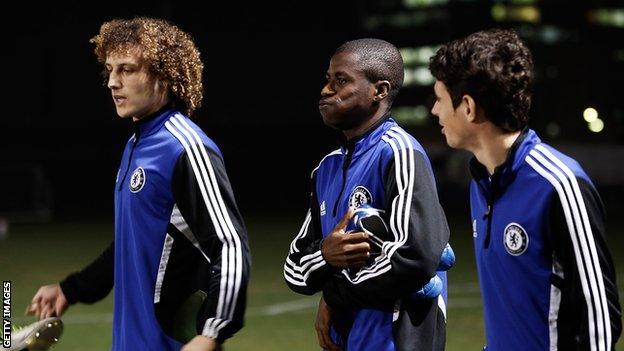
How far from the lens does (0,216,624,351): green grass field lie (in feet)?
34.8

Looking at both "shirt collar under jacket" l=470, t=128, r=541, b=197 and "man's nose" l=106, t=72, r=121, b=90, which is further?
"man's nose" l=106, t=72, r=121, b=90

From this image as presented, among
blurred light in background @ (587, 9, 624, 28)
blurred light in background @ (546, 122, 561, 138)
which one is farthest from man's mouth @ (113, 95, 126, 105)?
blurred light in background @ (587, 9, 624, 28)

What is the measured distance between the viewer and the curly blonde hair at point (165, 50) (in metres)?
4.27

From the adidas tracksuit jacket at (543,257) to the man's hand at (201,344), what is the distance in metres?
0.84

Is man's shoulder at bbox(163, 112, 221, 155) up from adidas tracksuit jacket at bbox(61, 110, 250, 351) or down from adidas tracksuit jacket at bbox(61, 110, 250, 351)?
up

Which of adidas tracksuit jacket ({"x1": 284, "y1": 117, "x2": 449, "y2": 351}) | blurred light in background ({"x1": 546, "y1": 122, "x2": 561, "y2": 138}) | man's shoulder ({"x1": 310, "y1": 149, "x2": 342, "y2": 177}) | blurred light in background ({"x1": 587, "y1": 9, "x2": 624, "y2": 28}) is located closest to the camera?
adidas tracksuit jacket ({"x1": 284, "y1": 117, "x2": 449, "y2": 351})

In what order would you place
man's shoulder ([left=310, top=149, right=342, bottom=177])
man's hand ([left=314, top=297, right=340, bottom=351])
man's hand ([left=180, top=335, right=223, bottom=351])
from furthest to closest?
man's shoulder ([left=310, top=149, right=342, bottom=177])
man's hand ([left=314, top=297, right=340, bottom=351])
man's hand ([left=180, top=335, right=223, bottom=351])

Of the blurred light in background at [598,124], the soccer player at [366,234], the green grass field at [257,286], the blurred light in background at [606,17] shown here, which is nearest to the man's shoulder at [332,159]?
the soccer player at [366,234]

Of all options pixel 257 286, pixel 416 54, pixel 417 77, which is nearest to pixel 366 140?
pixel 257 286

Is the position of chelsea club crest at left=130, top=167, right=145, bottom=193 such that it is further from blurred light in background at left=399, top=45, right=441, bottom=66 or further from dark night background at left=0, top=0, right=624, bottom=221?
blurred light in background at left=399, top=45, right=441, bottom=66

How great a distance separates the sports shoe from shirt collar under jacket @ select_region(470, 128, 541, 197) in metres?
1.71

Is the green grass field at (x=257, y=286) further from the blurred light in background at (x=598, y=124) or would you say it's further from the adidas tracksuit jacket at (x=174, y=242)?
the adidas tracksuit jacket at (x=174, y=242)

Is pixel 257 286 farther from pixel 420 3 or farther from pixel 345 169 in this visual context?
pixel 420 3

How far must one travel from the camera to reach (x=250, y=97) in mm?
69688
